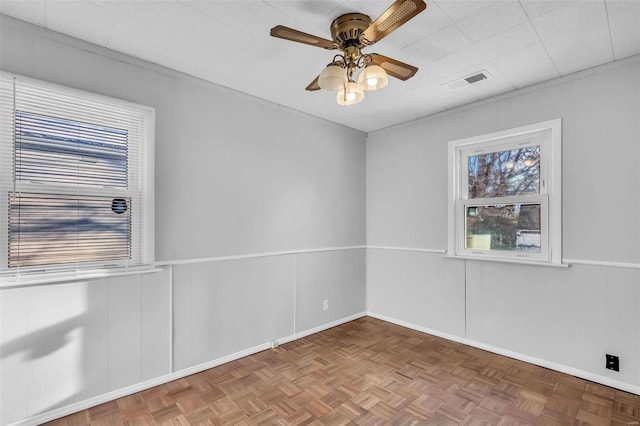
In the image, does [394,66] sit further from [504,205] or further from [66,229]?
[66,229]

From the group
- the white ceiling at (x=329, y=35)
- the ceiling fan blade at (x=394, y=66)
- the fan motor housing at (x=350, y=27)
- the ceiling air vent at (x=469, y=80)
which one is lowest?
the ceiling fan blade at (x=394, y=66)

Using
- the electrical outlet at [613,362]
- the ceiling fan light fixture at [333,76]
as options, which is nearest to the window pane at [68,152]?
the ceiling fan light fixture at [333,76]

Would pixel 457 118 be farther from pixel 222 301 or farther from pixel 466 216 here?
pixel 222 301

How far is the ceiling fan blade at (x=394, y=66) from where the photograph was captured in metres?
1.88

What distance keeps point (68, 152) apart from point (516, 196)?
12.4 feet

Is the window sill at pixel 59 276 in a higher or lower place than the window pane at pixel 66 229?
lower

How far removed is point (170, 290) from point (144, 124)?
136 cm

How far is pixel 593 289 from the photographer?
2592mm

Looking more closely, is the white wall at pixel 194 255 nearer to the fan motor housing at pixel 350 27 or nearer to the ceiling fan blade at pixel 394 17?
the fan motor housing at pixel 350 27

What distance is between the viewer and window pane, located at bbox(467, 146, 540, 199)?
9.83 ft

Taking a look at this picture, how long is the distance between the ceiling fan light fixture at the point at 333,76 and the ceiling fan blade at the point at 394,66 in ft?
0.89

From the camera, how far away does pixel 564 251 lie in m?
2.74

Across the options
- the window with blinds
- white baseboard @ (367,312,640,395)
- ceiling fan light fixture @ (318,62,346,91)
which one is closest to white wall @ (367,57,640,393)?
white baseboard @ (367,312,640,395)

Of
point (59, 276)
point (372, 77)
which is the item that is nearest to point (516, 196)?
point (372, 77)
